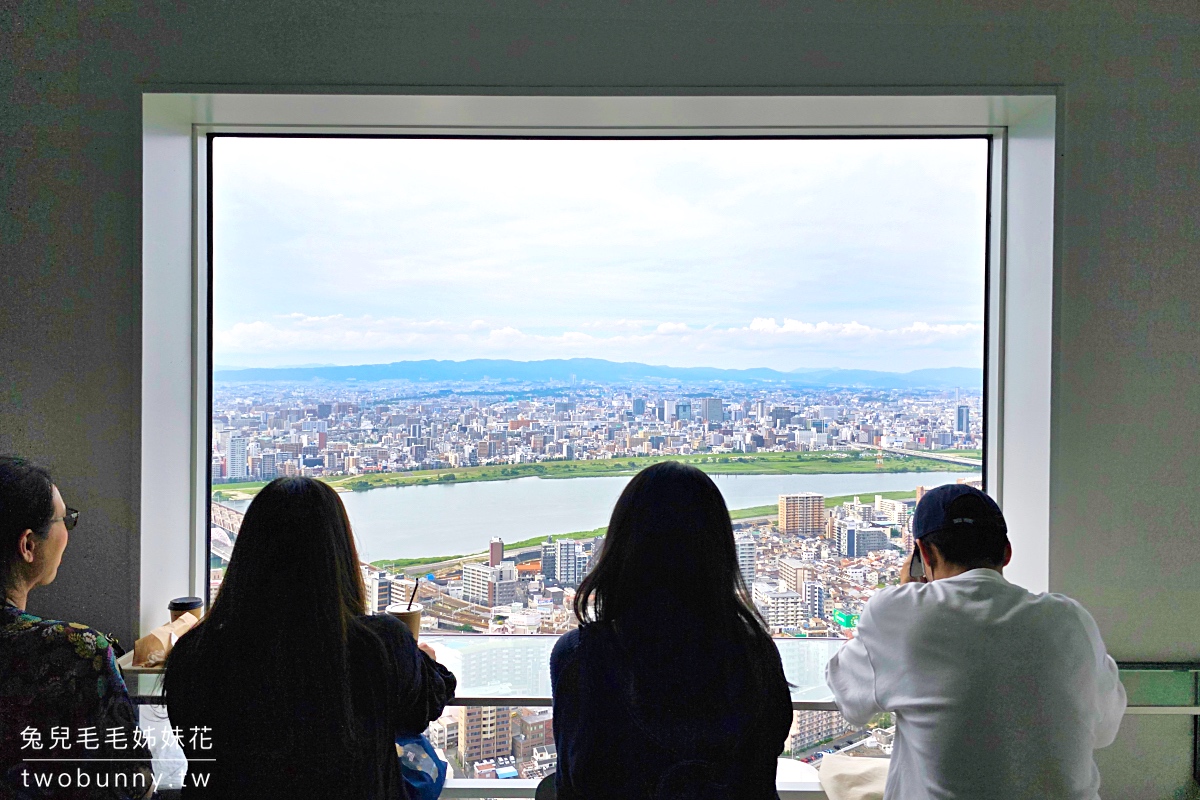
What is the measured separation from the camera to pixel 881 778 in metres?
1.67

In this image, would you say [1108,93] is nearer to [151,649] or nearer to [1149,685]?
[1149,685]

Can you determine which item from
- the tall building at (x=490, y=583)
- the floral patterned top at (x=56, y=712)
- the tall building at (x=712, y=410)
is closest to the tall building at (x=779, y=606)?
the tall building at (x=712, y=410)

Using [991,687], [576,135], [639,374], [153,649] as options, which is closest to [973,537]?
[991,687]

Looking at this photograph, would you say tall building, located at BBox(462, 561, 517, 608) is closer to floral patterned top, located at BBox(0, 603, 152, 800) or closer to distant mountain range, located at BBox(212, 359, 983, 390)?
distant mountain range, located at BBox(212, 359, 983, 390)

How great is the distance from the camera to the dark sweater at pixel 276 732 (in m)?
1.17

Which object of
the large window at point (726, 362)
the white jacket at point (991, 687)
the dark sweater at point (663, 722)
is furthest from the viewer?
the large window at point (726, 362)

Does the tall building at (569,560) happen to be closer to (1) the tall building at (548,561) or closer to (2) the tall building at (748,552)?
(1) the tall building at (548,561)

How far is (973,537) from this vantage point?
1.41 metres

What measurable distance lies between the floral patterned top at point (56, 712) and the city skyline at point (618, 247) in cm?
104

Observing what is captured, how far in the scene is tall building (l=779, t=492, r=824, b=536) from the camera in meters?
2.10

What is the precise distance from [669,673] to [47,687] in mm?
997

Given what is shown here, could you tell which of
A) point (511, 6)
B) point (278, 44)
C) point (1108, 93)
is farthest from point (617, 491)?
point (1108, 93)

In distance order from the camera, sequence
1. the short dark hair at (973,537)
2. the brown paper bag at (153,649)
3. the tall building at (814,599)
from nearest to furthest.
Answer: the short dark hair at (973,537), the brown paper bag at (153,649), the tall building at (814,599)

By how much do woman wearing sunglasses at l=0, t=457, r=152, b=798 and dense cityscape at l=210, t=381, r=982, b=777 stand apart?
2.67 feet
